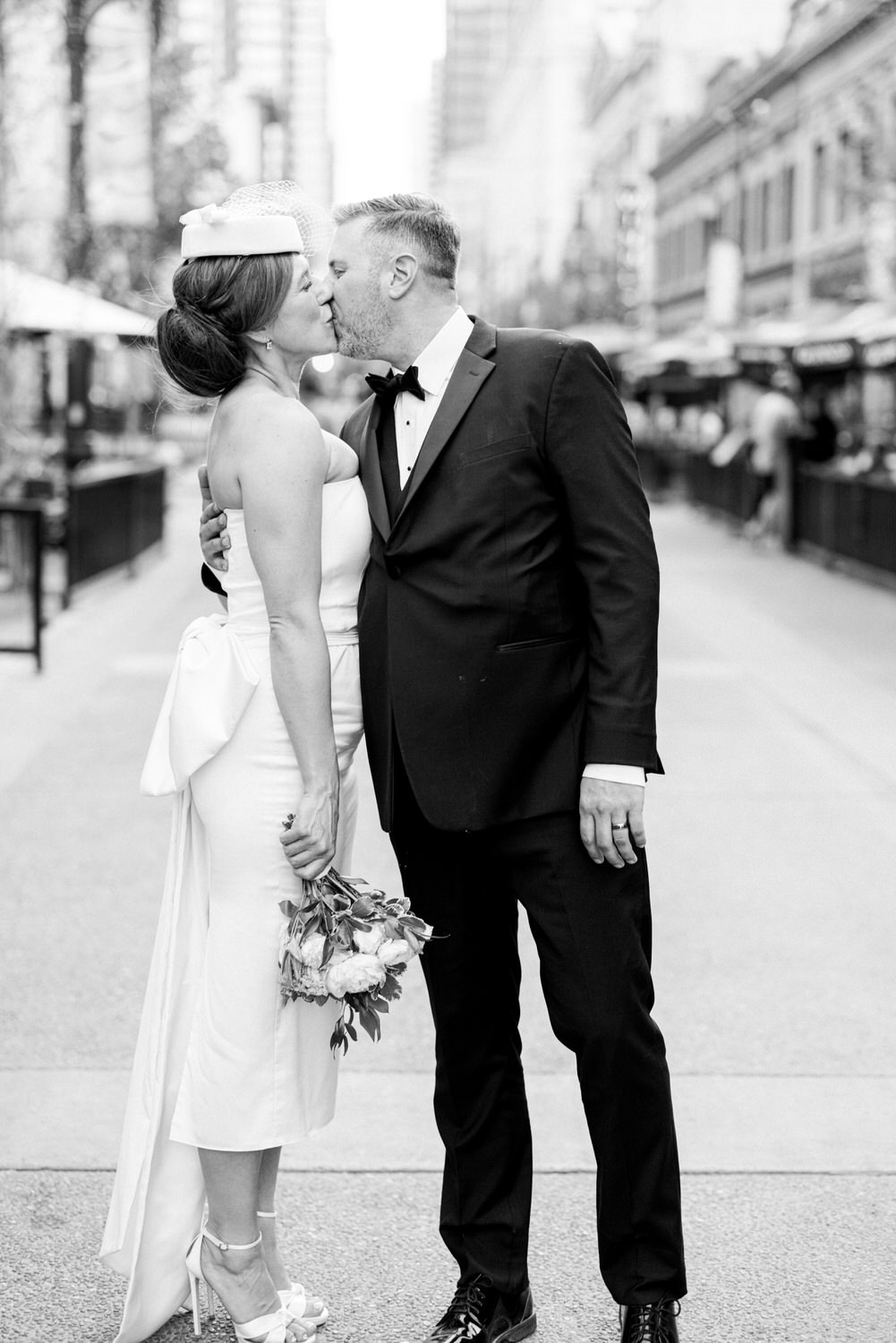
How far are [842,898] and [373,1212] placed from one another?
325 cm

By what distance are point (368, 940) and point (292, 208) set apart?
1325 mm

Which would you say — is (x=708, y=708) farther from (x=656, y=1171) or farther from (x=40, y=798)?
(x=656, y=1171)

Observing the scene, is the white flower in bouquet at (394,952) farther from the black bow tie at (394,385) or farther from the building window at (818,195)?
the building window at (818,195)

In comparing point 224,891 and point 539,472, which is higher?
point 539,472

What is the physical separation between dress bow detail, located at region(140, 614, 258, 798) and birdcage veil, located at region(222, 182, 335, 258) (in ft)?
2.38

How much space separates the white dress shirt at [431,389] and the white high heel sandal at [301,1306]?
1.17m

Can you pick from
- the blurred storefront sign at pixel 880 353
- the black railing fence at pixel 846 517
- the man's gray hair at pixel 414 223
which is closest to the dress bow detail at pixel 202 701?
the man's gray hair at pixel 414 223

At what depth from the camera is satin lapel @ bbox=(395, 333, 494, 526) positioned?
3023 mm

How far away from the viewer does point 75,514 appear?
48.1ft

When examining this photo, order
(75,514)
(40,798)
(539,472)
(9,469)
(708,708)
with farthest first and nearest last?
(9,469) < (75,514) < (708,708) < (40,798) < (539,472)

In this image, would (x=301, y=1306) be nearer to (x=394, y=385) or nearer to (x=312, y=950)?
(x=312, y=950)

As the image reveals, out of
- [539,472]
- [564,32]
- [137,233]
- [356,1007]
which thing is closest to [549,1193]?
[356,1007]

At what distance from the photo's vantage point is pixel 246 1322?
3.21 m

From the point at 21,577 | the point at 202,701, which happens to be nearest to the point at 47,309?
the point at 21,577
